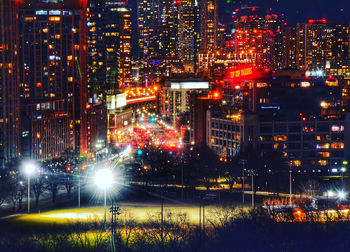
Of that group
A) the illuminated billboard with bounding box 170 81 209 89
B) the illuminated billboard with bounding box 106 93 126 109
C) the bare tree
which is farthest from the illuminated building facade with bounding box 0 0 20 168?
the illuminated billboard with bounding box 170 81 209 89

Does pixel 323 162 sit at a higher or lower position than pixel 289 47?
lower

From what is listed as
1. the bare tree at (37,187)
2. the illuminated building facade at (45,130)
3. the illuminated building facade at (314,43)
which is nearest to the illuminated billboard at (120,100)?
the illuminated building facade at (314,43)

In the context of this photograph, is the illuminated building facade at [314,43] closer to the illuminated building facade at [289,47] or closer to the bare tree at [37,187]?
the illuminated building facade at [289,47]

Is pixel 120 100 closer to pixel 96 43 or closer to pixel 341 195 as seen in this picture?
pixel 96 43


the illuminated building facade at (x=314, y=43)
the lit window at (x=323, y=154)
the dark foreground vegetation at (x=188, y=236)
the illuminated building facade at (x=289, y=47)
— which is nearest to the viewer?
the dark foreground vegetation at (x=188, y=236)

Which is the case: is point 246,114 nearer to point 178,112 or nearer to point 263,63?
point 178,112

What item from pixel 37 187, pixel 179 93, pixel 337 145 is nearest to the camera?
pixel 37 187

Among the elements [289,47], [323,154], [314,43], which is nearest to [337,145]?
[323,154]

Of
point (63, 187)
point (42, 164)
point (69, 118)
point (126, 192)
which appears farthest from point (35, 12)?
point (126, 192)
